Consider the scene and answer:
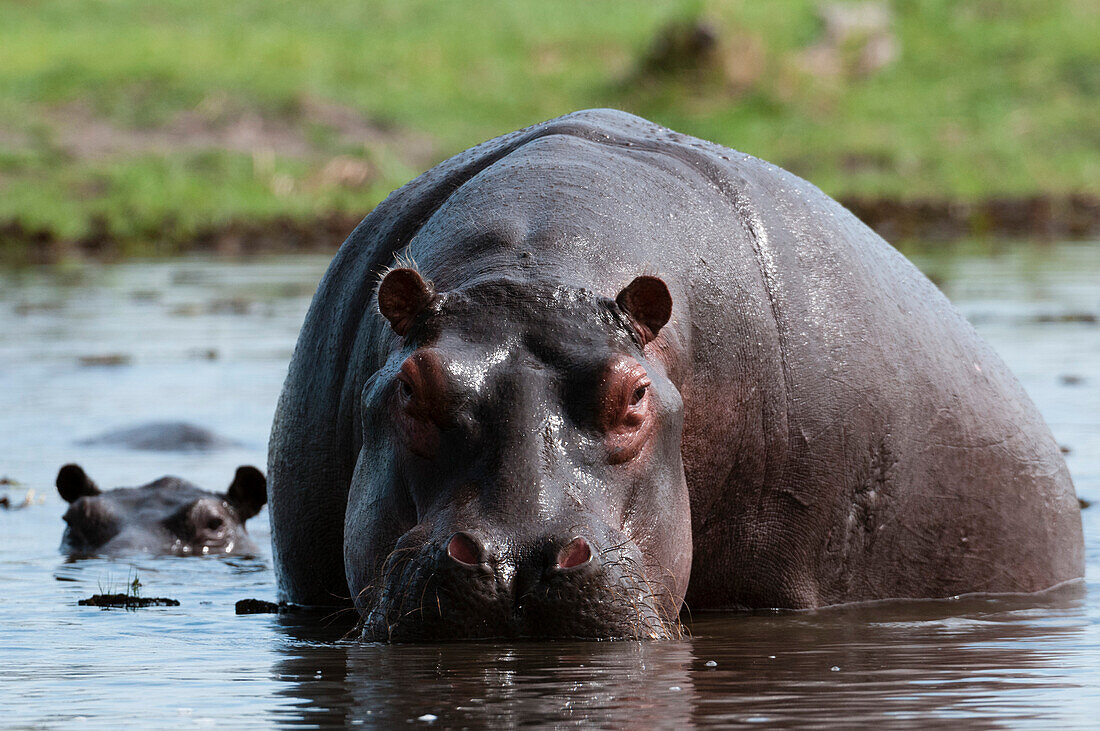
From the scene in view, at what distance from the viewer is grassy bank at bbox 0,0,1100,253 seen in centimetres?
2619

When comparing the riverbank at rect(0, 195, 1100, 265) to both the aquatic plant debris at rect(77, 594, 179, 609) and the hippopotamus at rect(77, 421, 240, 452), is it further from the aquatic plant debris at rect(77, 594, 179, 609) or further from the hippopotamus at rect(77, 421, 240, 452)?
the aquatic plant debris at rect(77, 594, 179, 609)

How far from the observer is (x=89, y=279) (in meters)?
19.8

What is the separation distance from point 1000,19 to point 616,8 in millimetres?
7362

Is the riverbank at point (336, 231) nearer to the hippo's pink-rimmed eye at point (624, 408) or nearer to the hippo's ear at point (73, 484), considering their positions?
the hippo's ear at point (73, 484)

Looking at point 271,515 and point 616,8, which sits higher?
point 616,8

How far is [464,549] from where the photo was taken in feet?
14.8

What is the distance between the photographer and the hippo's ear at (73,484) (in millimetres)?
7930

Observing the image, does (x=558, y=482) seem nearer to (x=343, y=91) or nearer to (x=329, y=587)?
(x=329, y=587)

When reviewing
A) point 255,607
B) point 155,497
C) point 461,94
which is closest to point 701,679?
point 255,607

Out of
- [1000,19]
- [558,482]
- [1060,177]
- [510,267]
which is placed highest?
[1000,19]

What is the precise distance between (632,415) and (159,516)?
3591mm

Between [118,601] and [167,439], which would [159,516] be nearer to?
[118,601]

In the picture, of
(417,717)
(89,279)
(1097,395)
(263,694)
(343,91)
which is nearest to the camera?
(417,717)

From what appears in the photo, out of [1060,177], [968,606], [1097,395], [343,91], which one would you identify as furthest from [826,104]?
[968,606]
